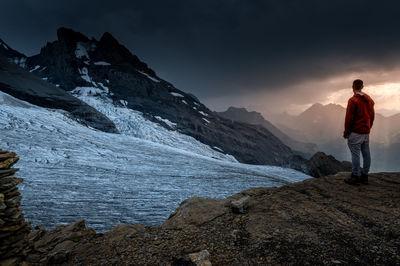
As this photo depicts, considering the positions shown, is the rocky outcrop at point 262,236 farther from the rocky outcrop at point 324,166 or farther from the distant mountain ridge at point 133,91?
the distant mountain ridge at point 133,91

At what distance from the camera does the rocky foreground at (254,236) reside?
3.49 m

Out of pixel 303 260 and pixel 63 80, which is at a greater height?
pixel 63 80

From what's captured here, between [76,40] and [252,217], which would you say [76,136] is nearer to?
[252,217]

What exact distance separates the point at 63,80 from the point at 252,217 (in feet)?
240

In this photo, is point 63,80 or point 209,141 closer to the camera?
point 209,141

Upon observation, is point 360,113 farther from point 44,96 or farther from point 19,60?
point 19,60

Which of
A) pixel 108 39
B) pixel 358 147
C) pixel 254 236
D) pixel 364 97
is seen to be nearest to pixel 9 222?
pixel 254 236

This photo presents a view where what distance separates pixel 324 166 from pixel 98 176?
23.8 m

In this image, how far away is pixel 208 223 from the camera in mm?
5027

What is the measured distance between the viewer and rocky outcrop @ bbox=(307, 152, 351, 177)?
77.8 feet

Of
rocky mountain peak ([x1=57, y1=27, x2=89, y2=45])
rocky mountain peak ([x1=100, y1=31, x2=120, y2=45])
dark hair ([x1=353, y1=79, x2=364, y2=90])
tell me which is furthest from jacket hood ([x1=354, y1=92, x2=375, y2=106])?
rocky mountain peak ([x1=57, y1=27, x2=89, y2=45])

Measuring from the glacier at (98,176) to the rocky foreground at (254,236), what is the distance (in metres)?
2.81

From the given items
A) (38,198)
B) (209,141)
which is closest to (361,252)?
(38,198)

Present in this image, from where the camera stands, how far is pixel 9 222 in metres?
Answer: 3.99
